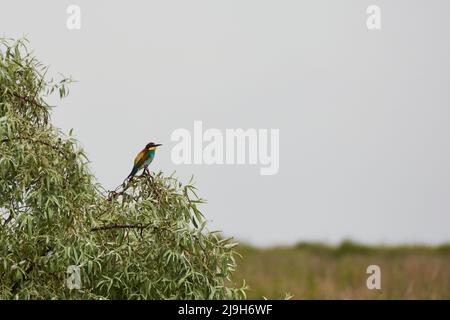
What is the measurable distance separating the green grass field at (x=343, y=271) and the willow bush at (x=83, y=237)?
14717mm

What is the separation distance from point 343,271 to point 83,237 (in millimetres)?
21156

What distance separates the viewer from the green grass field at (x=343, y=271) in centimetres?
2738

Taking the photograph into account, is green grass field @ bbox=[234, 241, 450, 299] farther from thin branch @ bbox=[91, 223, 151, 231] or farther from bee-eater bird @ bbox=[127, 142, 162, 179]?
thin branch @ bbox=[91, 223, 151, 231]

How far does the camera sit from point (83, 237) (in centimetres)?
1105

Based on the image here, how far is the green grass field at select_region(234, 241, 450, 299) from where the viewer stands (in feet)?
89.8

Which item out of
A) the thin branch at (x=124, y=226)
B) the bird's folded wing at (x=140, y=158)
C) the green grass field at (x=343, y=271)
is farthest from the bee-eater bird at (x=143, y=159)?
the green grass field at (x=343, y=271)

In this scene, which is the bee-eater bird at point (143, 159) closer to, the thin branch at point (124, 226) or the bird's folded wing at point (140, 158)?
the bird's folded wing at point (140, 158)

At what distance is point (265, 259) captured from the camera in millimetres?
32781

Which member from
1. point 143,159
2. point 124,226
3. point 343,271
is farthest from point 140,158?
point 343,271

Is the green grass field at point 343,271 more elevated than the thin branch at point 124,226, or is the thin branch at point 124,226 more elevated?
the thin branch at point 124,226

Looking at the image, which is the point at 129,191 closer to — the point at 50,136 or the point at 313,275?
the point at 50,136

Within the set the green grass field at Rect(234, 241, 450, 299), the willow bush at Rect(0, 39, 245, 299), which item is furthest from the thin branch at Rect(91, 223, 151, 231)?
the green grass field at Rect(234, 241, 450, 299)
